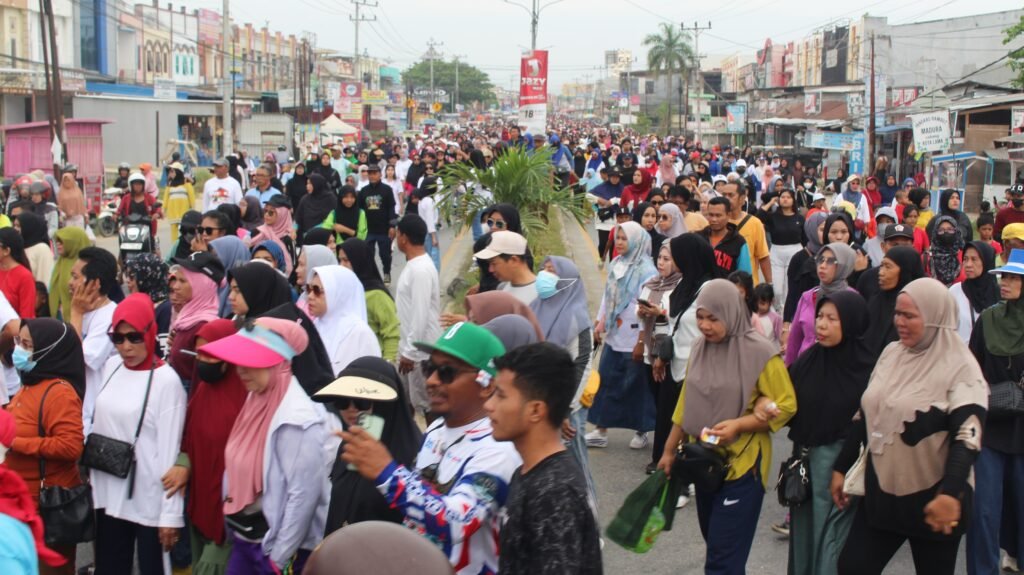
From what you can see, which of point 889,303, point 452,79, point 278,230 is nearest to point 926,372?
point 889,303

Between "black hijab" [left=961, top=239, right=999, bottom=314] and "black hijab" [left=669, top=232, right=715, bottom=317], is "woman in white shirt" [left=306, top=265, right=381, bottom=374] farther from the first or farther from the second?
"black hijab" [left=961, top=239, right=999, bottom=314]

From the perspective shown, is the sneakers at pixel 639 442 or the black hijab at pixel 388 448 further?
the sneakers at pixel 639 442

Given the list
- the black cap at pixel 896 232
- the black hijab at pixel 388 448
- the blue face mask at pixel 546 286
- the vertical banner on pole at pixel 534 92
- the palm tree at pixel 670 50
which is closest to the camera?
the black hijab at pixel 388 448

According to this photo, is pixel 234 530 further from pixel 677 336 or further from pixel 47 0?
pixel 47 0

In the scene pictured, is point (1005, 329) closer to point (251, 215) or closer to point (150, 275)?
point (150, 275)

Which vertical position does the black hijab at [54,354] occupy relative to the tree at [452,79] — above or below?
below

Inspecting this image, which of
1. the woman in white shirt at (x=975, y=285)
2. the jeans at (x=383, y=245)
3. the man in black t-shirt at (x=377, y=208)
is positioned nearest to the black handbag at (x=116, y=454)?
the woman in white shirt at (x=975, y=285)

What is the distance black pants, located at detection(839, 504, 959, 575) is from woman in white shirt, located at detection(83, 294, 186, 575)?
287 centimetres

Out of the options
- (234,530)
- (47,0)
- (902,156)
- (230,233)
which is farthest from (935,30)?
(234,530)

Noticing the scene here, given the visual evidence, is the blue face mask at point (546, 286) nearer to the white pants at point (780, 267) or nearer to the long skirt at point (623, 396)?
the long skirt at point (623, 396)

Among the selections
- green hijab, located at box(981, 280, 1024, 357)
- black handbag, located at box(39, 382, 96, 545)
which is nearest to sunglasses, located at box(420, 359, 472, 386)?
black handbag, located at box(39, 382, 96, 545)

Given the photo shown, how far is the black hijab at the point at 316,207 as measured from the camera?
1390 cm

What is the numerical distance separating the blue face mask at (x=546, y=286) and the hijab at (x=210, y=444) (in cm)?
182

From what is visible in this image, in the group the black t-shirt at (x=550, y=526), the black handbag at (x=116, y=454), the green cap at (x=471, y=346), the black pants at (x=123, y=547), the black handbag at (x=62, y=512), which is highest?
the green cap at (x=471, y=346)
